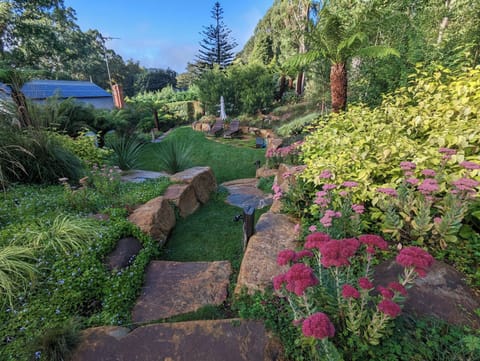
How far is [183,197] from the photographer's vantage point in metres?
3.61

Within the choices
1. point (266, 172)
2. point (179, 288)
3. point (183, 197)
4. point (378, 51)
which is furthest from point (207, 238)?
point (378, 51)

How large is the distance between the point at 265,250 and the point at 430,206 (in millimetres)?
1396

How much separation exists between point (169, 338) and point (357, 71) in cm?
802

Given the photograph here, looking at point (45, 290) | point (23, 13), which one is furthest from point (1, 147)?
point (23, 13)

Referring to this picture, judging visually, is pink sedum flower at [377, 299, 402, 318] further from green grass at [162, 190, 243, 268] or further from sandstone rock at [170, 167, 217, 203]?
sandstone rock at [170, 167, 217, 203]

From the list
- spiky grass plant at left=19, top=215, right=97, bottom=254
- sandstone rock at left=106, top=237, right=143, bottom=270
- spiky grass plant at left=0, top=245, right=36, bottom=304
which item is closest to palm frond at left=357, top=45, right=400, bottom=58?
sandstone rock at left=106, top=237, right=143, bottom=270

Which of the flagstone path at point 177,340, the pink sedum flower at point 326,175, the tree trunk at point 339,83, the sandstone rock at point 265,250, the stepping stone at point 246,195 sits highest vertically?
the tree trunk at point 339,83

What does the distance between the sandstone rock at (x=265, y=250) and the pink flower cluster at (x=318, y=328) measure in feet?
3.13

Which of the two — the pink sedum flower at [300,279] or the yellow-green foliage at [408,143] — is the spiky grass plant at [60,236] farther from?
the yellow-green foliage at [408,143]

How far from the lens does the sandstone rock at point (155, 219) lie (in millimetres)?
2619

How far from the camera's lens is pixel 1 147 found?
327 cm

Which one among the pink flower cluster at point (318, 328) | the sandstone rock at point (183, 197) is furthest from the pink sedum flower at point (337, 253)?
the sandstone rock at point (183, 197)

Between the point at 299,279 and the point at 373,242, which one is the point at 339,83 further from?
the point at 299,279

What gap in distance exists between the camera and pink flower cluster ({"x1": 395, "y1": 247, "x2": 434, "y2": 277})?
935mm
